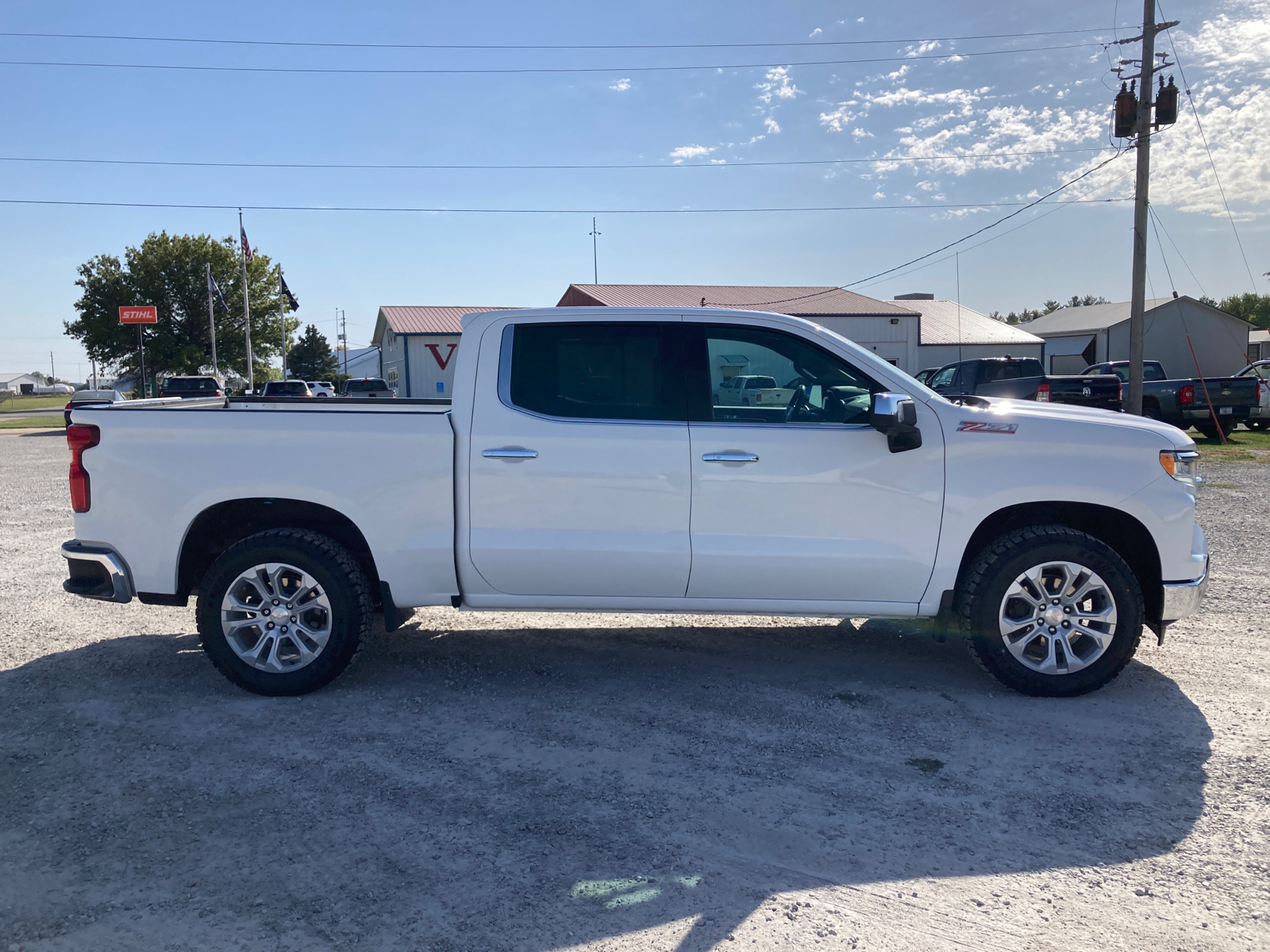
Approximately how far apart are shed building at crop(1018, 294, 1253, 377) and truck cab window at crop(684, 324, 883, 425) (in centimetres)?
4850

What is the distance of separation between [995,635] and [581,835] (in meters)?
2.43

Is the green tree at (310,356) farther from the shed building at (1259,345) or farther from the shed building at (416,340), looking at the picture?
the shed building at (1259,345)

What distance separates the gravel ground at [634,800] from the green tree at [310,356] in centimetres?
9067

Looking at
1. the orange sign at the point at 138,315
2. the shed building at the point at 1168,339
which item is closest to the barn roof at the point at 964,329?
the shed building at the point at 1168,339

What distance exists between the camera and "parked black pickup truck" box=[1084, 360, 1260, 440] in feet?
67.9

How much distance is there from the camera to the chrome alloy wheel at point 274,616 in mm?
4750

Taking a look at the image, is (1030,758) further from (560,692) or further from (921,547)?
(560,692)

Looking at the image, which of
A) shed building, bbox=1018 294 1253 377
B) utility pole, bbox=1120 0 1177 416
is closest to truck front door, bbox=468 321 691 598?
utility pole, bbox=1120 0 1177 416

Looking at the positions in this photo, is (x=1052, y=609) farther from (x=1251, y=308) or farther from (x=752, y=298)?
(x=1251, y=308)

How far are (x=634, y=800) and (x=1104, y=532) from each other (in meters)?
2.99

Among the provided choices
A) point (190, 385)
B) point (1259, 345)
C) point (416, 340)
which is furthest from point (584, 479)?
point (1259, 345)

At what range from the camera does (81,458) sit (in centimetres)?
478

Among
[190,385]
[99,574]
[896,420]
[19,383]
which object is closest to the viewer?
[896,420]

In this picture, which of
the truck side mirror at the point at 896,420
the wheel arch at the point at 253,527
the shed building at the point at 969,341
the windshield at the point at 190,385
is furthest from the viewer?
the shed building at the point at 969,341
